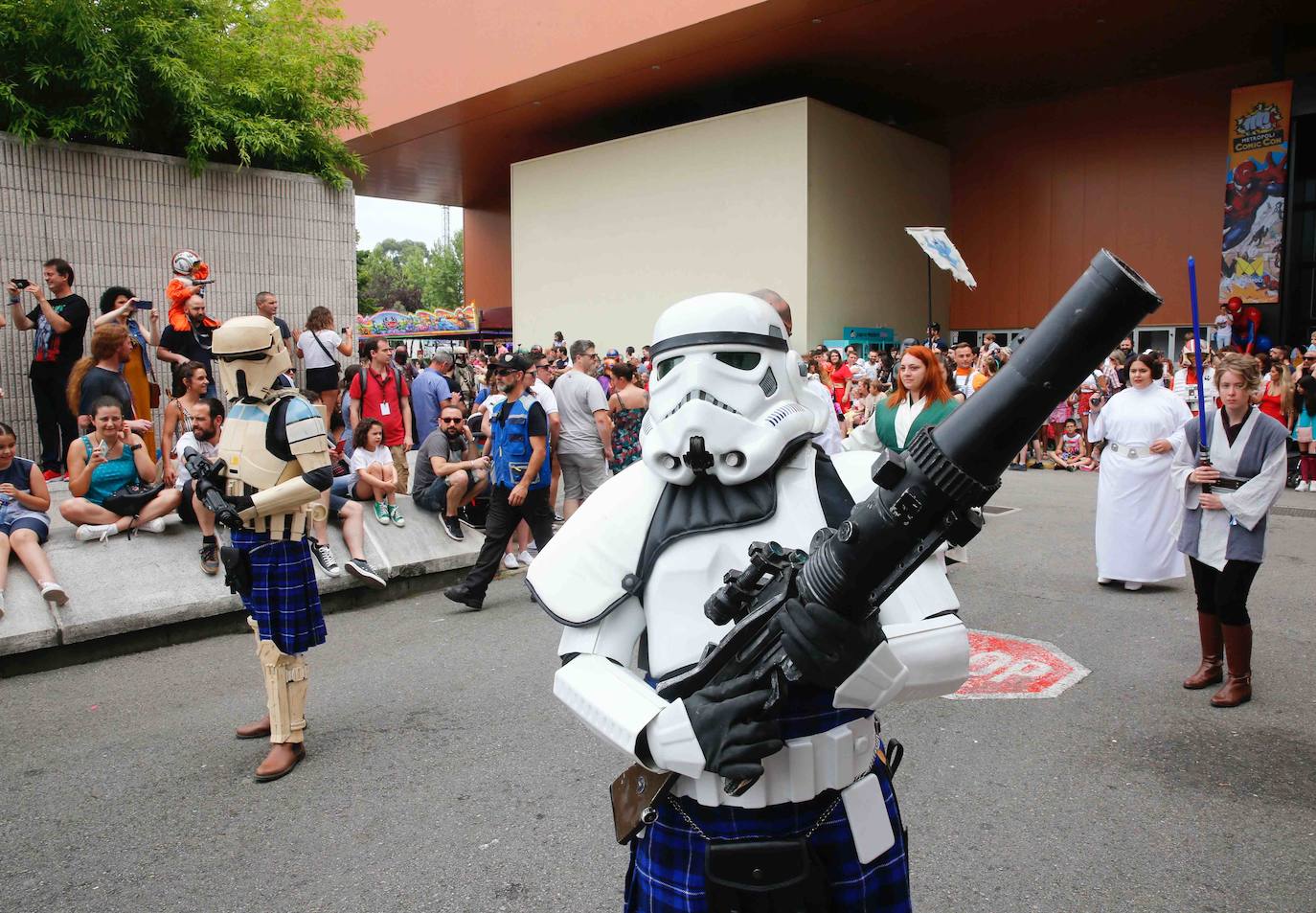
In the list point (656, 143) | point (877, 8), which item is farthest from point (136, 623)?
point (656, 143)

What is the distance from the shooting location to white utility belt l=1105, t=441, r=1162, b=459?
743cm

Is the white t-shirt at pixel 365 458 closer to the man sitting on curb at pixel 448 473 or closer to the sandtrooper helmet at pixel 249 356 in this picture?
the man sitting on curb at pixel 448 473

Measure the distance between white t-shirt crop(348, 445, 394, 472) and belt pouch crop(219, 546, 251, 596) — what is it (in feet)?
12.3

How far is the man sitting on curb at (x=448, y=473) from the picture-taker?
27.8 ft

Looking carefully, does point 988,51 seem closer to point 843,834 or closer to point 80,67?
point 80,67

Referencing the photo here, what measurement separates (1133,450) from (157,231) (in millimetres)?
10300

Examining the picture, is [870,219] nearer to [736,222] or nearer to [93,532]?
[736,222]

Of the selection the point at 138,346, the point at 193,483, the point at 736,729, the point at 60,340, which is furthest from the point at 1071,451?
the point at 736,729

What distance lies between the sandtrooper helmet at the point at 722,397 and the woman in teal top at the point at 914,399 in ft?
13.8

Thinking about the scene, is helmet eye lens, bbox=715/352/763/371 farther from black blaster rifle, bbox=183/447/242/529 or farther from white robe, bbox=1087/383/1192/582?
white robe, bbox=1087/383/1192/582

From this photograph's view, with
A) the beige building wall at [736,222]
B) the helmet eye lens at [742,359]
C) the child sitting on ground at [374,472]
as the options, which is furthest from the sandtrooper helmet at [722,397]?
the beige building wall at [736,222]

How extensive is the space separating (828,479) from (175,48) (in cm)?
1107

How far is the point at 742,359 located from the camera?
2.24 meters

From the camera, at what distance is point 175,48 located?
1051cm
